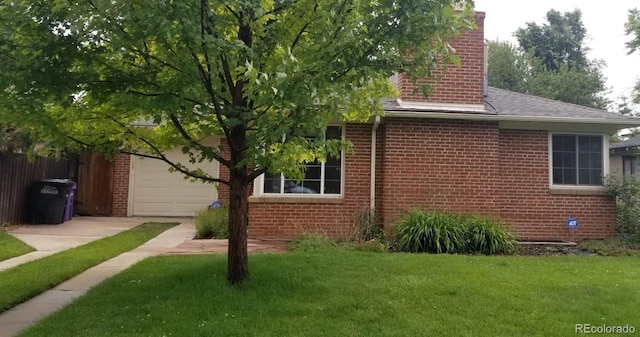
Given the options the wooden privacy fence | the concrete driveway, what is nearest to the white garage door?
the concrete driveway

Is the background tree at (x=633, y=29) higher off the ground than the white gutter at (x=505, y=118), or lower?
higher

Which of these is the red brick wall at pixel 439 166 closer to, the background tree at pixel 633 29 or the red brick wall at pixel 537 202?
the red brick wall at pixel 537 202

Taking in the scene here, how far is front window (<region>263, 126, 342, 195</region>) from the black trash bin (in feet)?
19.8

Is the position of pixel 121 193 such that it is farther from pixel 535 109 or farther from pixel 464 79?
pixel 535 109

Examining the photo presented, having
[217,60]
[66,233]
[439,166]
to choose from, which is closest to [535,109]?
[439,166]

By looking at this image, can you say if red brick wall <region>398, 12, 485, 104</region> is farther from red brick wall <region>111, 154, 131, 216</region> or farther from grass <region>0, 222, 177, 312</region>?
red brick wall <region>111, 154, 131, 216</region>

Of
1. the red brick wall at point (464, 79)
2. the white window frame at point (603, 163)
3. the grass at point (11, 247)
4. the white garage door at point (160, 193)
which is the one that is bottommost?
the grass at point (11, 247)

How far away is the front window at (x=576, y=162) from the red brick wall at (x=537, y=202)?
0.30 meters

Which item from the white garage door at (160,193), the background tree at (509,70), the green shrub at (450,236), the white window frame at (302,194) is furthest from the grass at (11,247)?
the background tree at (509,70)

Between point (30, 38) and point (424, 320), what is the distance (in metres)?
4.66

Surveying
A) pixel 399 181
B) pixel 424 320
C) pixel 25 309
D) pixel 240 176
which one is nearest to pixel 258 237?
pixel 399 181

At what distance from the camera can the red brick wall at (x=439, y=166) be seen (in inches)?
386

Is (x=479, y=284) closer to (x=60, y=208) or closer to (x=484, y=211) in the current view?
(x=484, y=211)

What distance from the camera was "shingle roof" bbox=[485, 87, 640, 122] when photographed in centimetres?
1000
